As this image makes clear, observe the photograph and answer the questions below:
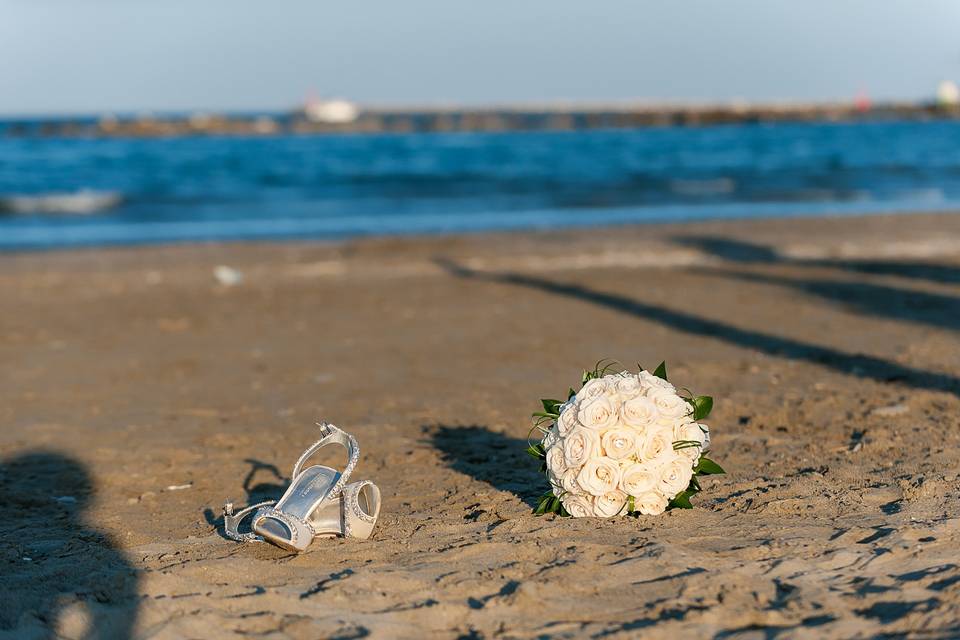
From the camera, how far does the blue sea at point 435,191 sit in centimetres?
2055

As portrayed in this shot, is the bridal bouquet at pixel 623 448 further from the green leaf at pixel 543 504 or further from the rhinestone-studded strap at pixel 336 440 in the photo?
the rhinestone-studded strap at pixel 336 440

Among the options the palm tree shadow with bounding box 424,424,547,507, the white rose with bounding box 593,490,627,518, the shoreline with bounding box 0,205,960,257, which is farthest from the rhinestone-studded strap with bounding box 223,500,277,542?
the shoreline with bounding box 0,205,960,257

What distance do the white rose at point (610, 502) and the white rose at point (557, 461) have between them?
A: 0.59ft

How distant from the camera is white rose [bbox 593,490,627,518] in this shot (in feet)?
14.2

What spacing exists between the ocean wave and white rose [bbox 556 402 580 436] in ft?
69.5

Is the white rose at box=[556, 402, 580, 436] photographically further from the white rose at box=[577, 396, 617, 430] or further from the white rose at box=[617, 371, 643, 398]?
the white rose at box=[617, 371, 643, 398]

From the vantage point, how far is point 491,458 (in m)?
5.62

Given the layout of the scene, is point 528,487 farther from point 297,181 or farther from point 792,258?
point 297,181

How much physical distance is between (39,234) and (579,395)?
57.3 ft

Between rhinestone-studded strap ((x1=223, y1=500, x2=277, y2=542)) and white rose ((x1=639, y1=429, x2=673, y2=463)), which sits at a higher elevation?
white rose ((x1=639, y1=429, x2=673, y2=463))

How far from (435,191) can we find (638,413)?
24543 millimetres

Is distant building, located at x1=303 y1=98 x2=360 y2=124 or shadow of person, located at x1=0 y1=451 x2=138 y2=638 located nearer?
shadow of person, located at x1=0 y1=451 x2=138 y2=638

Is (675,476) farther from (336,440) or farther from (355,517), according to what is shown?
(336,440)

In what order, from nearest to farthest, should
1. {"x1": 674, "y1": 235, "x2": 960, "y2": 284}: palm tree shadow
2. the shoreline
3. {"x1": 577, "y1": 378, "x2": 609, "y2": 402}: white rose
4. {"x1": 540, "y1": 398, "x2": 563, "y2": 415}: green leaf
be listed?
{"x1": 577, "y1": 378, "x2": 609, "y2": 402}: white rose, {"x1": 540, "y1": 398, "x2": 563, "y2": 415}: green leaf, {"x1": 674, "y1": 235, "x2": 960, "y2": 284}: palm tree shadow, the shoreline
